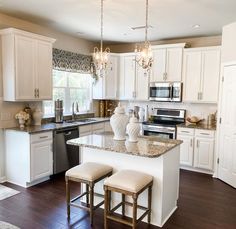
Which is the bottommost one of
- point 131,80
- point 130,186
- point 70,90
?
point 130,186

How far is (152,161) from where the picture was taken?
110 inches

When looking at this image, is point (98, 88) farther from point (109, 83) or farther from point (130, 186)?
point (130, 186)

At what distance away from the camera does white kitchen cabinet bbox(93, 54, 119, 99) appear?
580 cm

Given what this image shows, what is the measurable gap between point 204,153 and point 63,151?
2.72m

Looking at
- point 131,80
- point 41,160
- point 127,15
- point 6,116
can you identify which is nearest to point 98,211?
point 41,160

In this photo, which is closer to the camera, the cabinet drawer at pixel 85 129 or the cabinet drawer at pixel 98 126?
the cabinet drawer at pixel 85 129

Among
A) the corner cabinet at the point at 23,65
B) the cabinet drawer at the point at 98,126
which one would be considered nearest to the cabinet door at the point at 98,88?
the cabinet drawer at the point at 98,126

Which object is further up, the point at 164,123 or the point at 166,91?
the point at 166,91

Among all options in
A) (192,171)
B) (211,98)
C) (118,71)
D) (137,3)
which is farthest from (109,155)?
(118,71)

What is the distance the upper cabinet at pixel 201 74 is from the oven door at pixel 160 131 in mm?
747

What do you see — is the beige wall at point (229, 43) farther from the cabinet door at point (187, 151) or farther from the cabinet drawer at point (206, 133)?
the cabinet door at point (187, 151)

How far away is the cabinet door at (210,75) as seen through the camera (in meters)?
4.72

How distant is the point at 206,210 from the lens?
3.23 metres

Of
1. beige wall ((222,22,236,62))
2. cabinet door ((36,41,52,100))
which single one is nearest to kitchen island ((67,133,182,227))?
cabinet door ((36,41,52,100))
